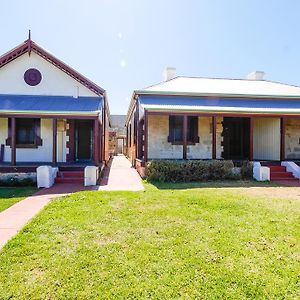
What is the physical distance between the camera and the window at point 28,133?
1446cm

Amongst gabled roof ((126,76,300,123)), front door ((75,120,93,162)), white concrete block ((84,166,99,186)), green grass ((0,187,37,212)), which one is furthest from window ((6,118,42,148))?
gabled roof ((126,76,300,123))

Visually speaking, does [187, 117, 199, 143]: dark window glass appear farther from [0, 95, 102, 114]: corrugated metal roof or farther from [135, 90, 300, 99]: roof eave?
[0, 95, 102, 114]: corrugated metal roof

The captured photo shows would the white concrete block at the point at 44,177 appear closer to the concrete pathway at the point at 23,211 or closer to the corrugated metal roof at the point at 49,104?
the concrete pathway at the point at 23,211

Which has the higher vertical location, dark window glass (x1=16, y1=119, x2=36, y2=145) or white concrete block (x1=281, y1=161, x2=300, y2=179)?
dark window glass (x1=16, y1=119, x2=36, y2=145)

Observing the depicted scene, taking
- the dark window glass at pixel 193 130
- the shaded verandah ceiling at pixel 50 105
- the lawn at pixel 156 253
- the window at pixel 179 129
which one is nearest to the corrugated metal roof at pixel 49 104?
the shaded verandah ceiling at pixel 50 105

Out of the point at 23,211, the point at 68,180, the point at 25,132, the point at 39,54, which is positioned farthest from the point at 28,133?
the point at 23,211

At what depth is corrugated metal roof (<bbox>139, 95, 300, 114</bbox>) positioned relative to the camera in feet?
44.9

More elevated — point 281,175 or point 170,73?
point 170,73

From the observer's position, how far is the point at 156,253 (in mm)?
4371

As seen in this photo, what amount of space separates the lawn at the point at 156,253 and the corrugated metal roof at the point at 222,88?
1003 centimetres

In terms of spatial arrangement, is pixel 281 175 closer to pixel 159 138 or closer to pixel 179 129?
pixel 179 129

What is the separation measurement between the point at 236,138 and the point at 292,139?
10.7 feet

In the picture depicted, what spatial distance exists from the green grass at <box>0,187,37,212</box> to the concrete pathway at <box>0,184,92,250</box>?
234 mm

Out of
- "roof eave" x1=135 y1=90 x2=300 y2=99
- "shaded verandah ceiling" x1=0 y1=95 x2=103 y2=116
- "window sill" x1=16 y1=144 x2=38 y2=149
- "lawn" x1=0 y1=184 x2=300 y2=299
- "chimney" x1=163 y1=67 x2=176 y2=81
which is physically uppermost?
"chimney" x1=163 y1=67 x2=176 y2=81
